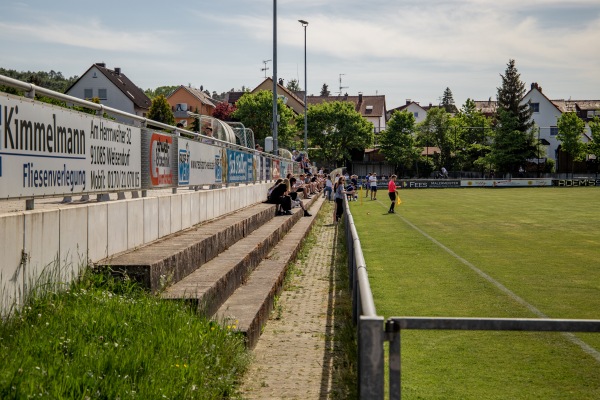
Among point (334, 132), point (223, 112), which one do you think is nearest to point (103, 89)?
point (223, 112)

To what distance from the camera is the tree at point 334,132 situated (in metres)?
113

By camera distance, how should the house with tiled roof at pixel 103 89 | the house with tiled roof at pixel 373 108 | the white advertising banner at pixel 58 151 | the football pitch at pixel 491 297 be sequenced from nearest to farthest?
the white advertising banner at pixel 58 151 < the football pitch at pixel 491 297 < the house with tiled roof at pixel 103 89 < the house with tiled roof at pixel 373 108

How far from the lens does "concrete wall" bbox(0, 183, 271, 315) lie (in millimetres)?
6059

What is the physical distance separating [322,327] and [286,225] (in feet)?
37.1

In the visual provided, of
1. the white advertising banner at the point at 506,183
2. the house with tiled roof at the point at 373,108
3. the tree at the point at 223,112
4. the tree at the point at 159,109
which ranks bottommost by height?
the white advertising banner at the point at 506,183

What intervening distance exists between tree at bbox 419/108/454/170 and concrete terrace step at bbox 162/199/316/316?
105m

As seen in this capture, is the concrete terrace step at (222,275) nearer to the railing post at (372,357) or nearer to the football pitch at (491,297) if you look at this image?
the football pitch at (491,297)

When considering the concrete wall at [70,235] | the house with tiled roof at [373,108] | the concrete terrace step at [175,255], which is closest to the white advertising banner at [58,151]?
the concrete wall at [70,235]

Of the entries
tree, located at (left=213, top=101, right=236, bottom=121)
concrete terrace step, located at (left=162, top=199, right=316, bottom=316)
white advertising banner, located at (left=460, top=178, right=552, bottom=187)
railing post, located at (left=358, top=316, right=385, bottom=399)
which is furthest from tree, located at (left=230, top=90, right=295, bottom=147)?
railing post, located at (left=358, top=316, right=385, bottom=399)

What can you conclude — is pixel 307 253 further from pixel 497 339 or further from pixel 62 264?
pixel 62 264

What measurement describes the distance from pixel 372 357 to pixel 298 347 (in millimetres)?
4826

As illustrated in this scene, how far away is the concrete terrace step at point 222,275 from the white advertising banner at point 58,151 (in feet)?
4.59

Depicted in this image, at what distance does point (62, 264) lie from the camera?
713 cm

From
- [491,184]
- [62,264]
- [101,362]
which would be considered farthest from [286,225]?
[491,184]
